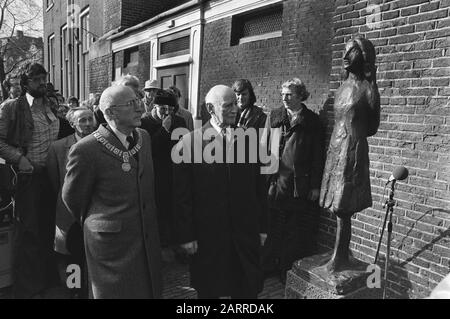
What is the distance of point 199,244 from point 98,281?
0.77m

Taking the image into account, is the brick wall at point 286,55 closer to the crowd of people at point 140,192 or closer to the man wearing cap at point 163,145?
the crowd of people at point 140,192

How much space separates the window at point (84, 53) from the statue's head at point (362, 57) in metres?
15.2

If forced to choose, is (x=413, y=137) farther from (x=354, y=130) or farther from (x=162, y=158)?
(x=162, y=158)

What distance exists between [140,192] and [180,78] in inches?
271

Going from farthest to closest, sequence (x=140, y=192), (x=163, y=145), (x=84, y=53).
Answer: (x=84, y=53)
(x=163, y=145)
(x=140, y=192)

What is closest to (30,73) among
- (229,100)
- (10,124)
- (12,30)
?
(10,124)

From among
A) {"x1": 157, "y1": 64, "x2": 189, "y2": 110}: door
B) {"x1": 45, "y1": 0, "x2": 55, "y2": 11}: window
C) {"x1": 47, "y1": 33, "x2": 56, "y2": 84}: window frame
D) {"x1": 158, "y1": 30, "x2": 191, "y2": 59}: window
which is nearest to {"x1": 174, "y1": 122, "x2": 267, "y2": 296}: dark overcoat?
{"x1": 157, "y1": 64, "x2": 189, "y2": 110}: door

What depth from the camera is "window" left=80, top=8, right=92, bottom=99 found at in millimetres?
16797

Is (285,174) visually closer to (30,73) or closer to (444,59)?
(444,59)

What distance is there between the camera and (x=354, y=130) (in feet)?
10.2

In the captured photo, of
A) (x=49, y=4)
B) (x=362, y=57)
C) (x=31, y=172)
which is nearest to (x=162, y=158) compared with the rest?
(x=31, y=172)

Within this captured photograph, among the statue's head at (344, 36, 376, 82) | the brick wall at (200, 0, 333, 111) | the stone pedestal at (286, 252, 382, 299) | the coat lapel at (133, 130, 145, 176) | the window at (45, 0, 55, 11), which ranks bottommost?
the stone pedestal at (286, 252, 382, 299)

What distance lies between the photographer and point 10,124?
3631 millimetres

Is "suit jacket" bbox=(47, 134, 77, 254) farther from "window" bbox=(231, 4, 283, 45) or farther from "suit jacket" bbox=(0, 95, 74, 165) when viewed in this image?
"window" bbox=(231, 4, 283, 45)
